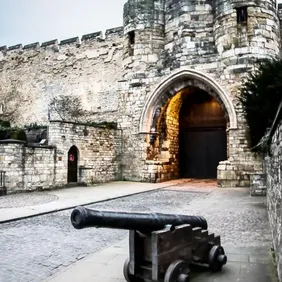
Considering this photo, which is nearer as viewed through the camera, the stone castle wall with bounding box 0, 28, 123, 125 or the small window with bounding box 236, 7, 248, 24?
the small window with bounding box 236, 7, 248, 24

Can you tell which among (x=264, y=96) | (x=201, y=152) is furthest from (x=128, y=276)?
(x=201, y=152)

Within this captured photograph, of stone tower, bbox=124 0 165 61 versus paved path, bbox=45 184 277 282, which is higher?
stone tower, bbox=124 0 165 61

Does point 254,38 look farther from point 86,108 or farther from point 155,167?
point 86,108

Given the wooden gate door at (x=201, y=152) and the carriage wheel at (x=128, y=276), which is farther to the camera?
the wooden gate door at (x=201, y=152)

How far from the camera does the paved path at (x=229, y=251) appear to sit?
305cm

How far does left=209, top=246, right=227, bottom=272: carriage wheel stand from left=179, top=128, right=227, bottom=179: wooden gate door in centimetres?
1281

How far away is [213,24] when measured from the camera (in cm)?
1339

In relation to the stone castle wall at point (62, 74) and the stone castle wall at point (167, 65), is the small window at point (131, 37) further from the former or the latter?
the stone castle wall at point (62, 74)

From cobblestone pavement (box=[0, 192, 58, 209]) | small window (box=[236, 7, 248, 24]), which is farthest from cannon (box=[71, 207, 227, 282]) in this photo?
small window (box=[236, 7, 248, 24])

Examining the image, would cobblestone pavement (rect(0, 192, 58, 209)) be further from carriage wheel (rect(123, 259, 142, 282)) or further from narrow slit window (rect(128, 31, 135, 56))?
narrow slit window (rect(128, 31, 135, 56))

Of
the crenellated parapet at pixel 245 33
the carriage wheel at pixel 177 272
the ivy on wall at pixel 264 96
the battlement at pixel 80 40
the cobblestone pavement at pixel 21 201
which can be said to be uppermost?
the battlement at pixel 80 40

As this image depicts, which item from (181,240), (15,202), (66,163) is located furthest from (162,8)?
(181,240)

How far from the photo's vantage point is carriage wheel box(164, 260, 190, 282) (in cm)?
263


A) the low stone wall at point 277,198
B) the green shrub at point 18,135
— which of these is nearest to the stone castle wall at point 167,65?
the green shrub at point 18,135
